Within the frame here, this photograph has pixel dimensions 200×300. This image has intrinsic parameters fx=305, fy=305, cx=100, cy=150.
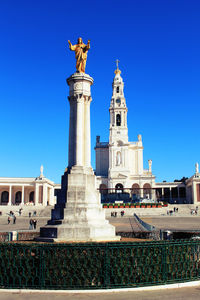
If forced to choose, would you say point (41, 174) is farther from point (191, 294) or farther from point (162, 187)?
point (191, 294)

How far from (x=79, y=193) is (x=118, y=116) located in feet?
239

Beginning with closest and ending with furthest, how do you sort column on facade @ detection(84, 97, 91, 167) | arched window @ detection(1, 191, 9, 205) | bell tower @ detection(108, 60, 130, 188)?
column on facade @ detection(84, 97, 91, 167) → bell tower @ detection(108, 60, 130, 188) → arched window @ detection(1, 191, 9, 205)

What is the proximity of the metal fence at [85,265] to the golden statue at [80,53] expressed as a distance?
38.1 feet

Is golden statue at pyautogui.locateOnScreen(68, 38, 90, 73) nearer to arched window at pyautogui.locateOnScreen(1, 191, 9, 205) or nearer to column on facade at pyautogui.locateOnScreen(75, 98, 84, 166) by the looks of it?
column on facade at pyautogui.locateOnScreen(75, 98, 84, 166)

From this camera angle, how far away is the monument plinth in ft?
46.1

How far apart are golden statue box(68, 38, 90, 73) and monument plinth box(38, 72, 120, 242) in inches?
18.9

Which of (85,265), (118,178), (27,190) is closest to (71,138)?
(85,265)

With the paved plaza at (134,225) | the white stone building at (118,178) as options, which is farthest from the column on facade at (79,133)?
the white stone building at (118,178)

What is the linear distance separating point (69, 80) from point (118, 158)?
68.1 m

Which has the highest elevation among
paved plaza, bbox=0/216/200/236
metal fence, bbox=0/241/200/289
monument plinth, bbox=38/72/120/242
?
monument plinth, bbox=38/72/120/242

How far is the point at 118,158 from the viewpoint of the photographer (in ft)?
278

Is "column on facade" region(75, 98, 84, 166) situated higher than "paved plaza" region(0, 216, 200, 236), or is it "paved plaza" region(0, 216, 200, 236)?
"column on facade" region(75, 98, 84, 166)

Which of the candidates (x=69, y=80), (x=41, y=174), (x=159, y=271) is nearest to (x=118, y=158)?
(x=41, y=174)

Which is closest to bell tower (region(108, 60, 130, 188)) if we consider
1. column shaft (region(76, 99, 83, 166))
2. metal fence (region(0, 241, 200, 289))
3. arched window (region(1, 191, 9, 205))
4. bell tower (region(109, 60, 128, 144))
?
bell tower (region(109, 60, 128, 144))
